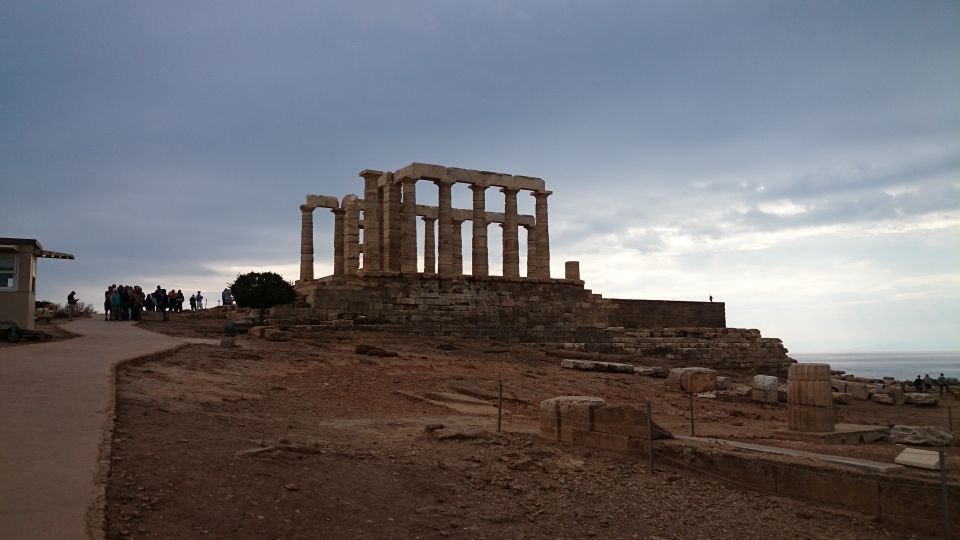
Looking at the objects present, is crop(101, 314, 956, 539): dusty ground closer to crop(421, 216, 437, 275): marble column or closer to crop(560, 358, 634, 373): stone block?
crop(560, 358, 634, 373): stone block

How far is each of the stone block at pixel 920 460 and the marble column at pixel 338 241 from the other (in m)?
28.1

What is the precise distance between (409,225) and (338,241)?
6641mm

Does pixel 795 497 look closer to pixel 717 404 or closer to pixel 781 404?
pixel 717 404

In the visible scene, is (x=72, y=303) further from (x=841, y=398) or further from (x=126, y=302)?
(x=841, y=398)

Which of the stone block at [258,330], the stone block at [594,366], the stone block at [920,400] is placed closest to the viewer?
the stone block at [920,400]

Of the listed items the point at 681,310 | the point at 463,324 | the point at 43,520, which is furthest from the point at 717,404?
the point at 681,310

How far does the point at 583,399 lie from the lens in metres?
10.5

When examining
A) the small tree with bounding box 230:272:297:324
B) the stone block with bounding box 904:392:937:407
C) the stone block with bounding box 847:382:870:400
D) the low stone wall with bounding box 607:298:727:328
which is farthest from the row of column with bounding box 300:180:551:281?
the stone block with bounding box 904:392:937:407

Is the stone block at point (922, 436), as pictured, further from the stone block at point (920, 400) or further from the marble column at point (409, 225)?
the marble column at point (409, 225)

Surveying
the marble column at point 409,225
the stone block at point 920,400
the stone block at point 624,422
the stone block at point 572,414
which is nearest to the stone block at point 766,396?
the stone block at point 920,400

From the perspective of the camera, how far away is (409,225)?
28609 millimetres

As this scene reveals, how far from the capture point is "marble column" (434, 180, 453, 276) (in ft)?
94.9

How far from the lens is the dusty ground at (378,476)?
621 cm

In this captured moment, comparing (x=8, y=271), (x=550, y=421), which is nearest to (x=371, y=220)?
(x=8, y=271)
